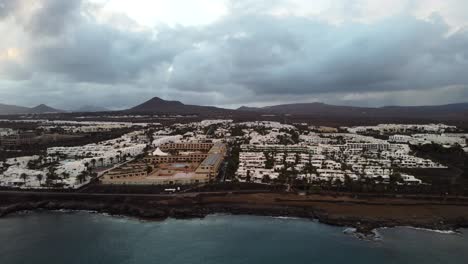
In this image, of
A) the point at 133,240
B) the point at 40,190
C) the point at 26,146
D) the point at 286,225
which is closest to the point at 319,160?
the point at 286,225

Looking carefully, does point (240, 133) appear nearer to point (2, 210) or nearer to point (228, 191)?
point (228, 191)

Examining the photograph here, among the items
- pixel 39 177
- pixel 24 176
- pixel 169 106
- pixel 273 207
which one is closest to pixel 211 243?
pixel 273 207

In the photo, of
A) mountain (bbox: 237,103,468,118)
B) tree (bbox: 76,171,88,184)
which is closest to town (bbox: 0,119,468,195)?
tree (bbox: 76,171,88,184)

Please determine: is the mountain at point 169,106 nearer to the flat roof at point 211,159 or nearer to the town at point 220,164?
the town at point 220,164

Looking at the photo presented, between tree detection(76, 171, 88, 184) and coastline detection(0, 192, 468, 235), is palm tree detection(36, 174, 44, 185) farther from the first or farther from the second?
tree detection(76, 171, 88, 184)

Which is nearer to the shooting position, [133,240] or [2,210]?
[133,240]

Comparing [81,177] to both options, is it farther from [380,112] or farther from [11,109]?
[11,109]
